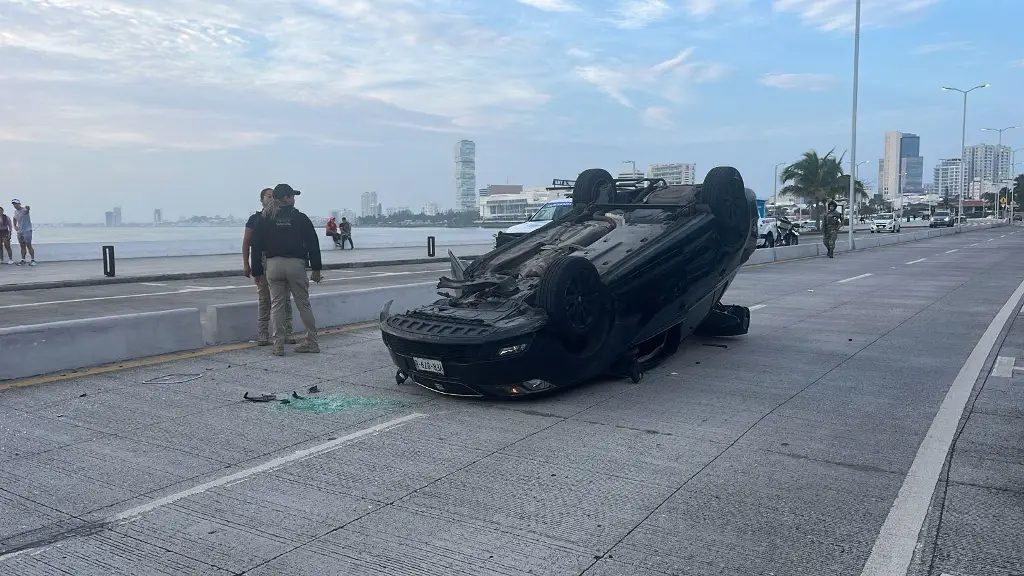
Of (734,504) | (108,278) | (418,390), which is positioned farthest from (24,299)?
(734,504)

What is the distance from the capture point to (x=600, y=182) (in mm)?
10039

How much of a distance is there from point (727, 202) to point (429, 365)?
4.05m

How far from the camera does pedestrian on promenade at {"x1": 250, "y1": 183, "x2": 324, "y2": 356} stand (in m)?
8.99

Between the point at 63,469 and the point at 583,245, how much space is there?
5231 millimetres

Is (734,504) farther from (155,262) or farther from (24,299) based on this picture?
(155,262)

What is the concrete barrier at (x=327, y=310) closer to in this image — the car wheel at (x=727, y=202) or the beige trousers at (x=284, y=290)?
the beige trousers at (x=284, y=290)

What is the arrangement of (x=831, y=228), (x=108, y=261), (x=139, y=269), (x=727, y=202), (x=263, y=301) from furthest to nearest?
(x=831, y=228)
(x=139, y=269)
(x=108, y=261)
(x=263, y=301)
(x=727, y=202)

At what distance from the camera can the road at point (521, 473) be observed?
157 inches

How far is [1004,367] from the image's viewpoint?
A: 28.6ft

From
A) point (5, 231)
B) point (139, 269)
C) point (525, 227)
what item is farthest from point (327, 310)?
point (5, 231)

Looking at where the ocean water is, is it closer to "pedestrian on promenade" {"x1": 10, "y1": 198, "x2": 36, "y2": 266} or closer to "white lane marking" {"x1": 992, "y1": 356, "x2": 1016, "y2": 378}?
"pedestrian on promenade" {"x1": 10, "y1": 198, "x2": 36, "y2": 266}

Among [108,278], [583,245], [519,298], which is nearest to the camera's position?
[519,298]

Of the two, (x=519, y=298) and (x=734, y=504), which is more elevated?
(x=519, y=298)

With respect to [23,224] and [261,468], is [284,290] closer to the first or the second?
[261,468]
